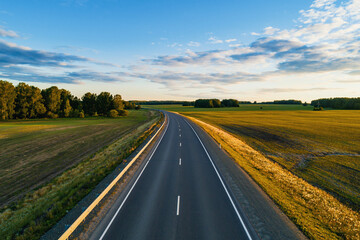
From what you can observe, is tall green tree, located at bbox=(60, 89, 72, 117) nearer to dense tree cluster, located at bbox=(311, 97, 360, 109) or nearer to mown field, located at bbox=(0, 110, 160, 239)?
mown field, located at bbox=(0, 110, 160, 239)

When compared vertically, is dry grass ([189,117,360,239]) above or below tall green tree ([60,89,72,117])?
below

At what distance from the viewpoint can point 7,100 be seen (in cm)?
6481

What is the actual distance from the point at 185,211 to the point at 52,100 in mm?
90504

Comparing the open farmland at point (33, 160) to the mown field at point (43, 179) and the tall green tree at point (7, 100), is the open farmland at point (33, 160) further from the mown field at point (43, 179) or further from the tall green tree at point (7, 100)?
the tall green tree at point (7, 100)

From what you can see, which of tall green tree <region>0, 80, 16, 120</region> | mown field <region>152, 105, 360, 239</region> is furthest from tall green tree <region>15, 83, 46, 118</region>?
mown field <region>152, 105, 360, 239</region>

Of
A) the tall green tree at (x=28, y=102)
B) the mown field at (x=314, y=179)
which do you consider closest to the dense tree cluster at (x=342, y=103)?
the mown field at (x=314, y=179)

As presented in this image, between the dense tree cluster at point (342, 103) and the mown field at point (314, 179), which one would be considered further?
the dense tree cluster at point (342, 103)

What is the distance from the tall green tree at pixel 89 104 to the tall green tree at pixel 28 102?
20112 mm

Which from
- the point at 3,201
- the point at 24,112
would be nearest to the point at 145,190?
the point at 3,201

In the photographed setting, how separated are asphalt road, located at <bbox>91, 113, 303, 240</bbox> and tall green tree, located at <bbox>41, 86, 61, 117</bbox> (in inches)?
3247

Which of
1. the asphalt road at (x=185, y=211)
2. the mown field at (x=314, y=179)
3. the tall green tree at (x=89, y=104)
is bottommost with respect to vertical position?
the mown field at (x=314, y=179)

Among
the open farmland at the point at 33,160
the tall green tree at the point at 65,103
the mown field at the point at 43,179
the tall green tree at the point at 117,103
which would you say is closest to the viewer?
the mown field at the point at 43,179

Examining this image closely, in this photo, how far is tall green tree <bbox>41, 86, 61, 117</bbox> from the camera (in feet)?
255

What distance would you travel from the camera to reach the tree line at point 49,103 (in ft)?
217
